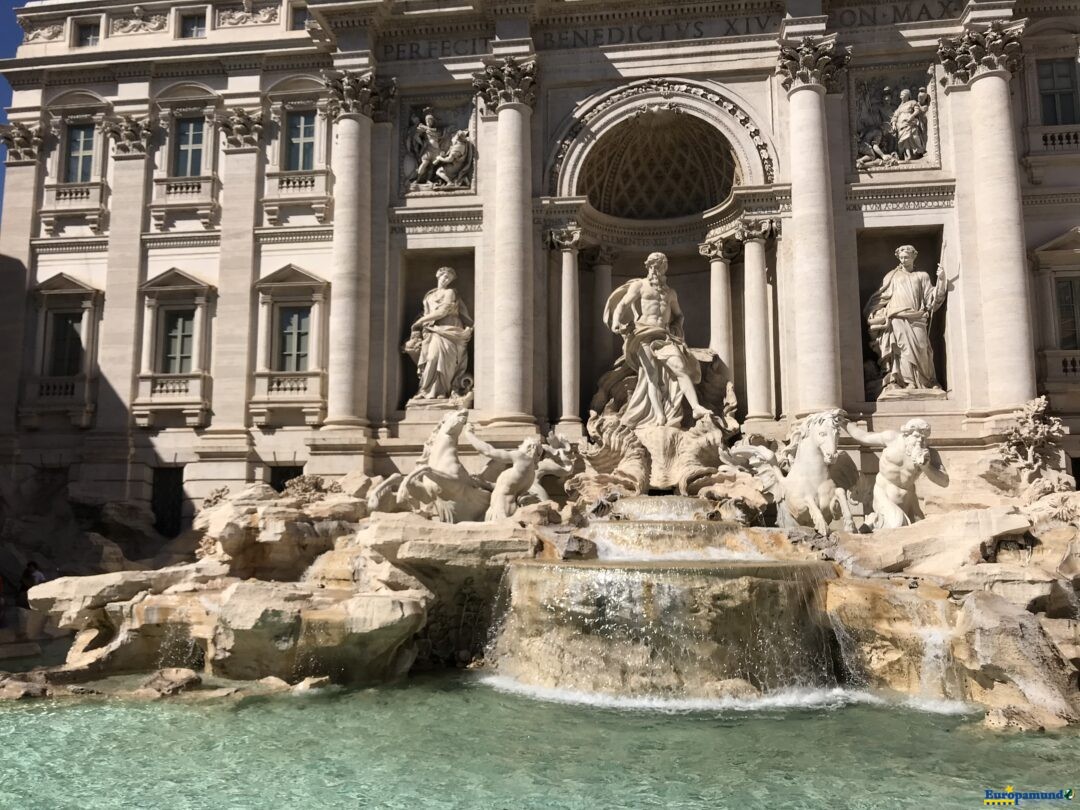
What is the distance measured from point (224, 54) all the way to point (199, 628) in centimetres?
1515

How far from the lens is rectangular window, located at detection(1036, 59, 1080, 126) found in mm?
18016

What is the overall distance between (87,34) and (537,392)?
15.3 metres

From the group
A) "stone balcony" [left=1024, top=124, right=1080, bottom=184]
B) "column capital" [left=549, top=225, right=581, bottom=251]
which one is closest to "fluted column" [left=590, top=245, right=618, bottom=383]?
"column capital" [left=549, top=225, right=581, bottom=251]

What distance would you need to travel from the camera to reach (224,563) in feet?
43.8

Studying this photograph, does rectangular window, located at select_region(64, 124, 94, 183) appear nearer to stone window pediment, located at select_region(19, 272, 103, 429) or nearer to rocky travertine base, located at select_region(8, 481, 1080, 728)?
stone window pediment, located at select_region(19, 272, 103, 429)

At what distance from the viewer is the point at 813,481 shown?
13.5m

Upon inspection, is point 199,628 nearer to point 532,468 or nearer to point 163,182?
point 532,468

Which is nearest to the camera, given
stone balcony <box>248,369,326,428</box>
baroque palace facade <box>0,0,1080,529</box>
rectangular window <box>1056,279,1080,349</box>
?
baroque palace facade <box>0,0,1080,529</box>

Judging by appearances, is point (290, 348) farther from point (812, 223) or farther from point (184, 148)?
point (812, 223)

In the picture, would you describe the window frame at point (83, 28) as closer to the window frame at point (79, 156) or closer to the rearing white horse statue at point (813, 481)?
the window frame at point (79, 156)

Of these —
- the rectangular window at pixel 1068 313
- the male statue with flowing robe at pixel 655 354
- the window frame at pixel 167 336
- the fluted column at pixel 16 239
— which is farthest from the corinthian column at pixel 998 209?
the fluted column at pixel 16 239

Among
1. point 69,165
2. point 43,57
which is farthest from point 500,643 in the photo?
point 43,57

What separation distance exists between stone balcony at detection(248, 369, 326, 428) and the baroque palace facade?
0.21ft

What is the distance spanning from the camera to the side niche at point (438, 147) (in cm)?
1912
